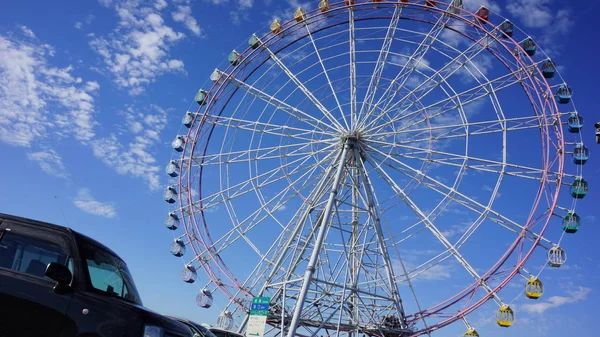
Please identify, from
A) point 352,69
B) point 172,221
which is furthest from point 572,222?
point 172,221

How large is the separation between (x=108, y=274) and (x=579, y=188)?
20413mm

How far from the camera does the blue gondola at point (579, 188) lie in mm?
20641

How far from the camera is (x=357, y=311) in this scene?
22.3 meters

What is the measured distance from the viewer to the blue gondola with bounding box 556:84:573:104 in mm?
22516

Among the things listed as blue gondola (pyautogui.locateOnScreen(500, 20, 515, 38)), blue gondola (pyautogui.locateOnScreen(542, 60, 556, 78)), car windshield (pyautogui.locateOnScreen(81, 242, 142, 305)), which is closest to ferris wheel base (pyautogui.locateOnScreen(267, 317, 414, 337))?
blue gondola (pyautogui.locateOnScreen(542, 60, 556, 78))

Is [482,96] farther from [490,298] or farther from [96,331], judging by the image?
[96,331]

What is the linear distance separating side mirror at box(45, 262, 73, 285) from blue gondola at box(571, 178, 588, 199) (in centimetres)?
2094

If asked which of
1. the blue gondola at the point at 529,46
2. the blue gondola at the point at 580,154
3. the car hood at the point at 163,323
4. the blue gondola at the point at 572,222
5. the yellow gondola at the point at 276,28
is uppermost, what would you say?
the yellow gondola at the point at 276,28

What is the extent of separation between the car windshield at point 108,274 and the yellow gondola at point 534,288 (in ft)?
59.2

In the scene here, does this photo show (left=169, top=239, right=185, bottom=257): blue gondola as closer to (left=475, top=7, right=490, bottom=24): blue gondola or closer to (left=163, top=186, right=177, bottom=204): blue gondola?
(left=163, top=186, right=177, bottom=204): blue gondola

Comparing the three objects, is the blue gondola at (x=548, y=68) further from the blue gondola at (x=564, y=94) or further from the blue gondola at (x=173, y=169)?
the blue gondola at (x=173, y=169)

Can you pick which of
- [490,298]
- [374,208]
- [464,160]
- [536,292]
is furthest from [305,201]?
[536,292]

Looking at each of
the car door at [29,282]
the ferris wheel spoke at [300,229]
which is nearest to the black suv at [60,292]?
the car door at [29,282]

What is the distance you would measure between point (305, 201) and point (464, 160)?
24.3ft
